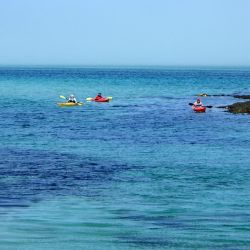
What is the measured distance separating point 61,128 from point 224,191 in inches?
1142

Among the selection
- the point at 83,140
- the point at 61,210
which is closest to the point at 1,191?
the point at 61,210

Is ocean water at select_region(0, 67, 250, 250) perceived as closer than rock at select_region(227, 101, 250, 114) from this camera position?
Yes

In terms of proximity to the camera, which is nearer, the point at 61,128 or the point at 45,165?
the point at 45,165

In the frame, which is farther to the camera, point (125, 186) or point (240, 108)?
point (240, 108)

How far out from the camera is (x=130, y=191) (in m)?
26.9

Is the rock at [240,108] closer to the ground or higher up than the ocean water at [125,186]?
closer to the ground

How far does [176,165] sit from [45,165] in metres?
6.27

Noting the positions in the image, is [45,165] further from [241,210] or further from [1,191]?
[241,210]

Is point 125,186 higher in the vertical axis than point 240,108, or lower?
higher

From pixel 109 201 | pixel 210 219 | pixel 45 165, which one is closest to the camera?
pixel 210 219

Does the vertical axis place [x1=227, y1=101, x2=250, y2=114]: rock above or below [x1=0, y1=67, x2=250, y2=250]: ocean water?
below

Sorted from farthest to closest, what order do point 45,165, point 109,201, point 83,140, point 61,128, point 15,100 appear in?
point 15,100 → point 61,128 → point 83,140 → point 45,165 → point 109,201

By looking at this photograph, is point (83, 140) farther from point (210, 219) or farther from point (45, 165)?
point (210, 219)

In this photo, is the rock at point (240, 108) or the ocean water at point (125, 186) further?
the rock at point (240, 108)
